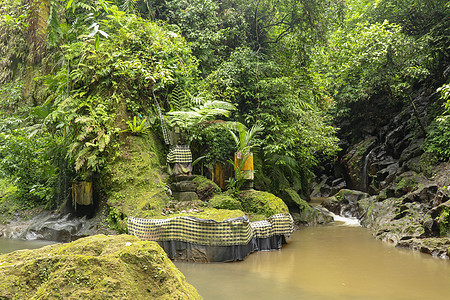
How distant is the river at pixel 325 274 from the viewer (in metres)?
4.97

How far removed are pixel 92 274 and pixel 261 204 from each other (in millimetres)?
7147

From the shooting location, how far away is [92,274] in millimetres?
2475

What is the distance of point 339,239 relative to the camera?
30.7 ft

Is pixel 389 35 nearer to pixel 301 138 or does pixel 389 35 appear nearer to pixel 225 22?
pixel 301 138

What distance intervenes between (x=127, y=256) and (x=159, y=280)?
320mm

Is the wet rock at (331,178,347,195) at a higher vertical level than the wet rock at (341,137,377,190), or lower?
lower

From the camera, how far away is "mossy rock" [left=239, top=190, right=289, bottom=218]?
30.0ft

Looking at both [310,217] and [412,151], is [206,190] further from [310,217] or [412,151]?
[412,151]

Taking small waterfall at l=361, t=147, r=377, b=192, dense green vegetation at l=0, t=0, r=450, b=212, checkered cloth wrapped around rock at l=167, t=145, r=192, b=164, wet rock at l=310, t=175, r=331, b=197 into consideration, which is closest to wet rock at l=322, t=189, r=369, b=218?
dense green vegetation at l=0, t=0, r=450, b=212

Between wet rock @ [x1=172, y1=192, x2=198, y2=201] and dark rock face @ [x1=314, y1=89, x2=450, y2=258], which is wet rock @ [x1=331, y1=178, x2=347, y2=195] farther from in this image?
wet rock @ [x1=172, y1=192, x2=198, y2=201]

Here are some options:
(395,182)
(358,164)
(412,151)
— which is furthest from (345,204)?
(358,164)

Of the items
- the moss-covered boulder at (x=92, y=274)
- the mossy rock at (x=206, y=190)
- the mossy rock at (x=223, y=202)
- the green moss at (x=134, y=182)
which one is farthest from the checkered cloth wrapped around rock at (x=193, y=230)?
the moss-covered boulder at (x=92, y=274)

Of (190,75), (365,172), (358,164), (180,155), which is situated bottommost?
(365,172)

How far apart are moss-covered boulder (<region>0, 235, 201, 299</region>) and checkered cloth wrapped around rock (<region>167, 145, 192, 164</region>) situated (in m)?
5.73
